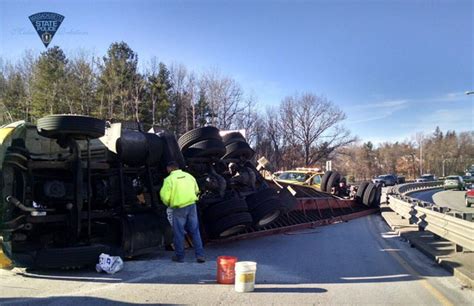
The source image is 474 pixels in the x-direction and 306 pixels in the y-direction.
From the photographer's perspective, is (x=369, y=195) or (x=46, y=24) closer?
(x=46, y=24)

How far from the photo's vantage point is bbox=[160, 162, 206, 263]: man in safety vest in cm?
813

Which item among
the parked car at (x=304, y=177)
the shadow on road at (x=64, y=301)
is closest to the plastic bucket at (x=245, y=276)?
the shadow on road at (x=64, y=301)

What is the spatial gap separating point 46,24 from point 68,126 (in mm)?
6280

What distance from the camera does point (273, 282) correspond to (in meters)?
6.64

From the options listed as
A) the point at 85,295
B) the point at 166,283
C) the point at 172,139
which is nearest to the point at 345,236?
the point at 172,139

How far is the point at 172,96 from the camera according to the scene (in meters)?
54.0

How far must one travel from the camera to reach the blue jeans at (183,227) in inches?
320

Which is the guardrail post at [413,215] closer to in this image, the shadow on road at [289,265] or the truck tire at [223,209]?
the shadow on road at [289,265]

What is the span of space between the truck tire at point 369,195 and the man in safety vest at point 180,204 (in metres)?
12.3

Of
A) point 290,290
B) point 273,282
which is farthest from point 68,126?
point 290,290

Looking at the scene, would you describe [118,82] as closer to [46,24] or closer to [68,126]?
[46,24]

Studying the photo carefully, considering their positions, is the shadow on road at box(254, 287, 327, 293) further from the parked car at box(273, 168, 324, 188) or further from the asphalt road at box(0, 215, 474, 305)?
the parked car at box(273, 168, 324, 188)

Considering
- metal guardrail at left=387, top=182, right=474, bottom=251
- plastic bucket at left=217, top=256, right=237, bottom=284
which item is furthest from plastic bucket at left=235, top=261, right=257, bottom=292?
metal guardrail at left=387, top=182, right=474, bottom=251

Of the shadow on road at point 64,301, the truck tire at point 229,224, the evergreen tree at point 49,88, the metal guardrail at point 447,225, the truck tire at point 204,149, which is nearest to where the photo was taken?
the shadow on road at point 64,301
